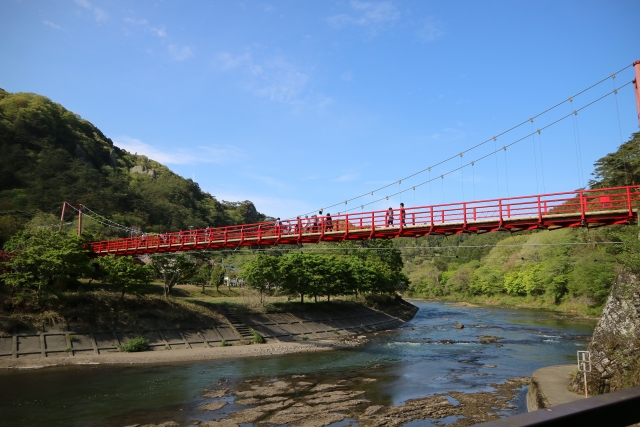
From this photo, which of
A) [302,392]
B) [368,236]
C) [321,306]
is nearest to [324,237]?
[368,236]

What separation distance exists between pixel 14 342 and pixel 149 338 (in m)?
8.32

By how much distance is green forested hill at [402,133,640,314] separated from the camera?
39.8 meters

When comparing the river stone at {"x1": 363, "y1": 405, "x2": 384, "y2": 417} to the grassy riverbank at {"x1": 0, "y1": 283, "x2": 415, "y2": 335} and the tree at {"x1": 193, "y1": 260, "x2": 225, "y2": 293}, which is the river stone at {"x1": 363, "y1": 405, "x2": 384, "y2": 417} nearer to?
the grassy riverbank at {"x1": 0, "y1": 283, "x2": 415, "y2": 335}

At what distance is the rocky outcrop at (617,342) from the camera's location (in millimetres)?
15156

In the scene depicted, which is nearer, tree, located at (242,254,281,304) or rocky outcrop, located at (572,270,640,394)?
rocky outcrop, located at (572,270,640,394)

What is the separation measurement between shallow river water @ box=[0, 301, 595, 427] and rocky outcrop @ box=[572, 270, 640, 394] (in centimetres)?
348

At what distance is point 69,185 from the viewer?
68.3 metres

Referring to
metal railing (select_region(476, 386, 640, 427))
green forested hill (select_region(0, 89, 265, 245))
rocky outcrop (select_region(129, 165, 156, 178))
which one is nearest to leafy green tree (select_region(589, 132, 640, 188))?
metal railing (select_region(476, 386, 640, 427))

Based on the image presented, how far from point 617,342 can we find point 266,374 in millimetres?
17634

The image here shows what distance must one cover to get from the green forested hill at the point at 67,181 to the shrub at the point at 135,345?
20.4 m

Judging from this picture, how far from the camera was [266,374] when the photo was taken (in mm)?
25219

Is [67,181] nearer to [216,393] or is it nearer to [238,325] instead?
[238,325]

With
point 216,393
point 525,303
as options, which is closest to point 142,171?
point 525,303

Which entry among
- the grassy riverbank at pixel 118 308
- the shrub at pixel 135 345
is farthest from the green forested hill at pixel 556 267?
the shrub at pixel 135 345
